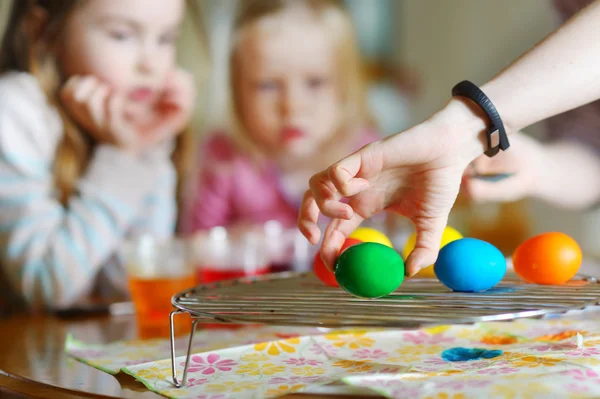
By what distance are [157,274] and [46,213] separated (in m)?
0.46

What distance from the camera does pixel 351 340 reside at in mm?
925

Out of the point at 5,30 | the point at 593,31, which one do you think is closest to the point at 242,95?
the point at 5,30

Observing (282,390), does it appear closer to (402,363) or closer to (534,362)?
(402,363)

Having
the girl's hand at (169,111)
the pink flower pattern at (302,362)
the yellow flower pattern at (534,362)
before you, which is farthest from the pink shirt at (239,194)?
the yellow flower pattern at (534,362)

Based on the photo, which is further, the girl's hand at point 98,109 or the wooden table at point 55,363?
the girl's hand at point 98,109

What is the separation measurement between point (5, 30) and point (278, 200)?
3.48ft

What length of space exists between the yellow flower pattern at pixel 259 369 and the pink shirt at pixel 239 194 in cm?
157

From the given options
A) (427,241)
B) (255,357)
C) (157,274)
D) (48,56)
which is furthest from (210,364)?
(48,56)

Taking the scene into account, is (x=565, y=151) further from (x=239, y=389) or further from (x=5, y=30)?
(x=5, y=30)

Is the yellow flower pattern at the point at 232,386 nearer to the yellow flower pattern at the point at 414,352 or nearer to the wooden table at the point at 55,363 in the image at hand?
the wooden table at the point at 55,363

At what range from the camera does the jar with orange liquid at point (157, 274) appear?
1304 millimetres

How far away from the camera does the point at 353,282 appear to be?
77 cm

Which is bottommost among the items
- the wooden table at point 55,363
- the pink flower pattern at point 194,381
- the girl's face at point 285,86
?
the wooden table at point 55,363

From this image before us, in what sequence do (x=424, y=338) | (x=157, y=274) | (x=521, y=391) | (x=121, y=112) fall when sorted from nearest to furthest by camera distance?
(x=521, y=391), (x=424, y=338), (x=157, y=274), (x=121, y=112)
